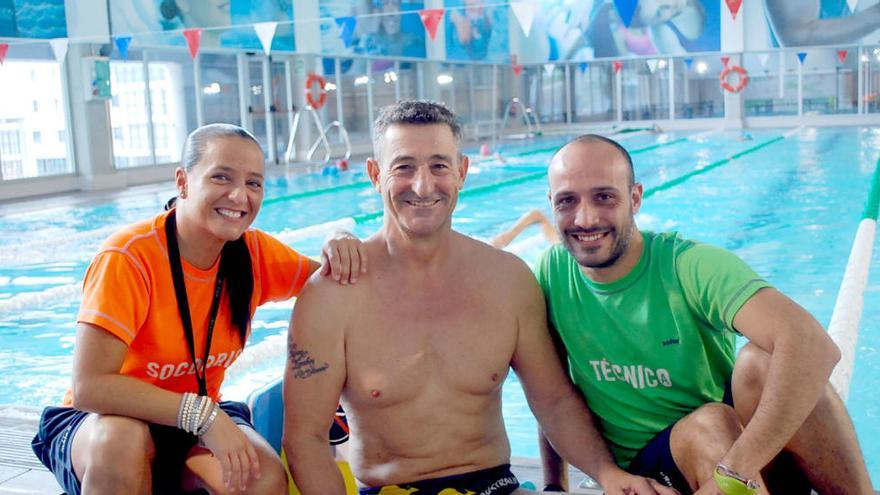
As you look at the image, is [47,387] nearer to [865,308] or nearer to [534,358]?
[534,358]

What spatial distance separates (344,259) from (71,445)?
76 cm

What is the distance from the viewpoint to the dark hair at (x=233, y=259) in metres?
2.22

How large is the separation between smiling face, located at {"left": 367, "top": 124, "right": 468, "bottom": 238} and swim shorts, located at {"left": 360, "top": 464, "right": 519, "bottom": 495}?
0.61 meters

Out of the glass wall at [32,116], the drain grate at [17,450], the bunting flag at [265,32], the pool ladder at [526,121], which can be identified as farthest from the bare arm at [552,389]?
the pool ladder at [526,121]

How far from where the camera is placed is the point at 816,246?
26.2 ft

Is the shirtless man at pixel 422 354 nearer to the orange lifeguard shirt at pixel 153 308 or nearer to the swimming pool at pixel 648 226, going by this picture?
the orange lifeguard shirt at pixel 153 308

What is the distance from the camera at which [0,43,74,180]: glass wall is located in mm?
13945

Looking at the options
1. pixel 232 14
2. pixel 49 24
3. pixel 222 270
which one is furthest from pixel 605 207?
pixel 232 14

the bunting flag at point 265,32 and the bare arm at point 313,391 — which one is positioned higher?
the bunting flag at point 265,32

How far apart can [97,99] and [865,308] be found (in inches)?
480

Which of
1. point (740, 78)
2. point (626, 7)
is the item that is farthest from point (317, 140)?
point (740, 78)

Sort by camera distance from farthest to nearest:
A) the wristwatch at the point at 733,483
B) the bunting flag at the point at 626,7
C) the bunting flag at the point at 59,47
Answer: the bunting flag at the point at 626,7 < the bunting flag at the point at 59,47 < the wristwatch at the point at 733,483

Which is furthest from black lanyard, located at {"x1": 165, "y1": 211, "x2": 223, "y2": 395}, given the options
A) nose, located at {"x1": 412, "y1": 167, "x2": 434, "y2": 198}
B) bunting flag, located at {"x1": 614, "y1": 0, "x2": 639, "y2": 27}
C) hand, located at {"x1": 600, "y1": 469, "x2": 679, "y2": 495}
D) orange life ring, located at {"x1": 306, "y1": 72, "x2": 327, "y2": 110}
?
orange life ring, located at {"x1": 306, "y1": 72, "x2": 327, "y2": 110}

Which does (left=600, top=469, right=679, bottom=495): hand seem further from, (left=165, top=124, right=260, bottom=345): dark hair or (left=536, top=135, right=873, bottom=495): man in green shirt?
(left=165, top=124, right=260, bottom=345): dark hair
